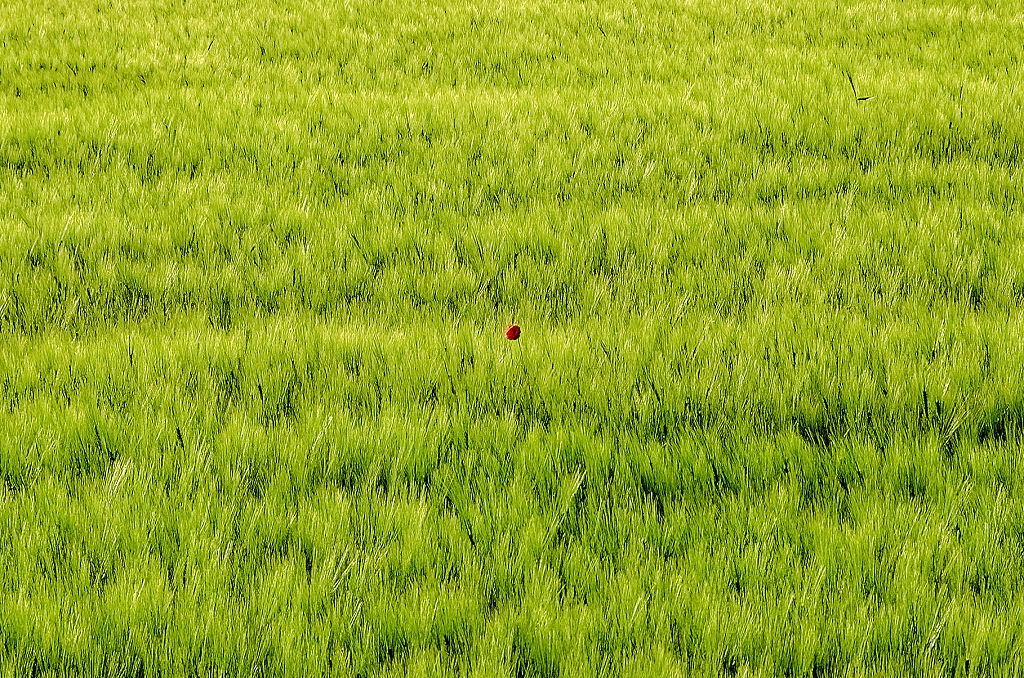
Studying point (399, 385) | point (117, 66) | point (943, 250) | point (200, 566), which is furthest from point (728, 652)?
point (117, 66)

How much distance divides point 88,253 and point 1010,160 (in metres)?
4.26

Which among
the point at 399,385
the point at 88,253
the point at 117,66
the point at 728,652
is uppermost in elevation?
the point at 117,66

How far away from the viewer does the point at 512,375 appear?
8.86 ft

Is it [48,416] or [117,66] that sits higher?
[117,66]

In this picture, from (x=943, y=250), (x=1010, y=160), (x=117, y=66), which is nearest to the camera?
(x=943, y=250)

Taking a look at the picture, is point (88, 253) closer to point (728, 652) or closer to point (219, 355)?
point (219, 355)

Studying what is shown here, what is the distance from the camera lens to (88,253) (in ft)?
Result: 11.6

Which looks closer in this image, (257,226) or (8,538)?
(8,538)

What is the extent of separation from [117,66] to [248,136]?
1.76m

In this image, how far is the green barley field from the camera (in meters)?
1.78

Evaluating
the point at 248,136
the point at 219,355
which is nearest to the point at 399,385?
the point at 219,355

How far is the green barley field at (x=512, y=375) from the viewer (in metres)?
1.78

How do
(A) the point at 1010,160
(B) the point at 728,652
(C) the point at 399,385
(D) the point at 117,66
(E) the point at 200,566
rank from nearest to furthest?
(B) the point at 728,652, (E) the point at 200,566, (C) the point at 399,385, (A) the point at 1010,160, (D) the point at 117,66

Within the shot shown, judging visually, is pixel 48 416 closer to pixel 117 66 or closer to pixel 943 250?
pixel 943 250
